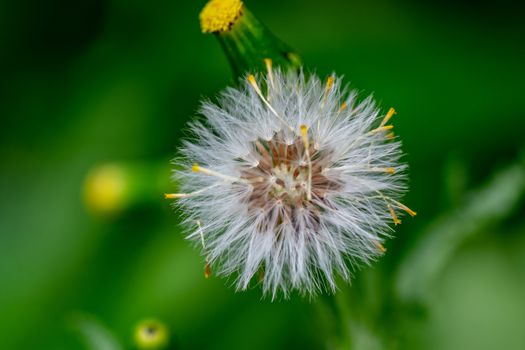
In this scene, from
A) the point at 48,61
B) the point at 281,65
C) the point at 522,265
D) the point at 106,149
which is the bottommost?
the point at 522,265

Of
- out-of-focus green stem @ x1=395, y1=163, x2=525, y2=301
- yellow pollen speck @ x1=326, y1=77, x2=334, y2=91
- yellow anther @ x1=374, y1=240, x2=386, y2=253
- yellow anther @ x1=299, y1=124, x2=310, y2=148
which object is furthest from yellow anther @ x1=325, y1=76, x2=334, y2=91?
out-of-focus green stem @ x1=395, y1=163, x2=525, y2=301

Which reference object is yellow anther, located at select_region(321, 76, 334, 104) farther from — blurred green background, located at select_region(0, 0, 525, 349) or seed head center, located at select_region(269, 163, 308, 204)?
blurred green background, located at select_region(0, 0, 525, 349)

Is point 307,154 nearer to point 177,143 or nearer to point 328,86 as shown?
point 328,86

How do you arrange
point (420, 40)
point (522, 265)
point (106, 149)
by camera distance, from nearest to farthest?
point (522, 265)
point (420, 40)
point (106, 149)

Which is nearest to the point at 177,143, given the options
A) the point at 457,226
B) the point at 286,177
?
the point at 457,226

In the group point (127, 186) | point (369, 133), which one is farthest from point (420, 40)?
point (369, 133)

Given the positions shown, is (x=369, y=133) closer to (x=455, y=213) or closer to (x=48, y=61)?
(x=455, y=213)

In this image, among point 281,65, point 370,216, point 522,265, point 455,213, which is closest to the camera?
point 370,216
